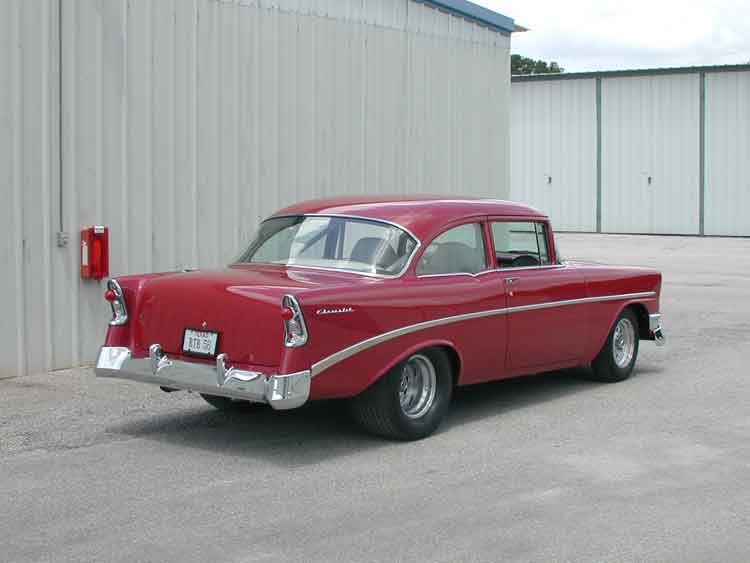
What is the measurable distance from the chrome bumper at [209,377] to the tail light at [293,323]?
0.19m

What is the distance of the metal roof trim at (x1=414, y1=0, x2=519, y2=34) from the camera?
15.6 meters

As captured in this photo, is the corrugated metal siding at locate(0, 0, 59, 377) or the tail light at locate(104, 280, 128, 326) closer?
the tail light at locate(104, 280, 128, 326)

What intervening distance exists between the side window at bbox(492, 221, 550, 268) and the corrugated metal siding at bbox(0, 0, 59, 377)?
422 centimetres

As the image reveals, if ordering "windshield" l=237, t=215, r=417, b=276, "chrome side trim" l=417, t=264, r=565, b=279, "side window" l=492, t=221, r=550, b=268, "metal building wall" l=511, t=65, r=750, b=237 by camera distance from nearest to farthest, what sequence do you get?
"windshield" l=237, t=215, r=417, b=276 < "chrome side trim" l=417, t=264, r=565, b=279 < "side window" l=492, t=221, r=550, b=268 < "metal building wall" l=511, t=65, r=750, b=237

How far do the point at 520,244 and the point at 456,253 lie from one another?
3.48 ft

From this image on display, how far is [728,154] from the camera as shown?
119 feet

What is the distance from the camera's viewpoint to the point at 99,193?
10859 mm

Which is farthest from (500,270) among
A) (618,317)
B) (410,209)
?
(618,317)

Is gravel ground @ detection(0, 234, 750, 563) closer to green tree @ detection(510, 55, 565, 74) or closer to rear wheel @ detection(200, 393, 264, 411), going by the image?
rear wheel @ detection(200, 393, 264, 411)

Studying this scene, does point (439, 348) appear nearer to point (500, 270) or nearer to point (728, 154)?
point (500, 270)

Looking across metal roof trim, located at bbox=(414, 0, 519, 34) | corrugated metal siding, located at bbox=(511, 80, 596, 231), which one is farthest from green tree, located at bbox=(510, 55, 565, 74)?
metal roof trim, located at bbox=(414, 0, 519, 34)

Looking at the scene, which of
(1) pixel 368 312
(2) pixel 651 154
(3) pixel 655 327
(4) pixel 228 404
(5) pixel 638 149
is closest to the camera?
(1) pixel 368 312

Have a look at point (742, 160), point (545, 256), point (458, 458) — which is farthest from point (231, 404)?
point (742, 160)

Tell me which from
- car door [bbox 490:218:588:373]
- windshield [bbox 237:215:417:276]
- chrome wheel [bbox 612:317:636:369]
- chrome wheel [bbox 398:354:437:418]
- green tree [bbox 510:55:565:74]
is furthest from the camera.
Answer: green tree [bbox 510:55:565:74]
